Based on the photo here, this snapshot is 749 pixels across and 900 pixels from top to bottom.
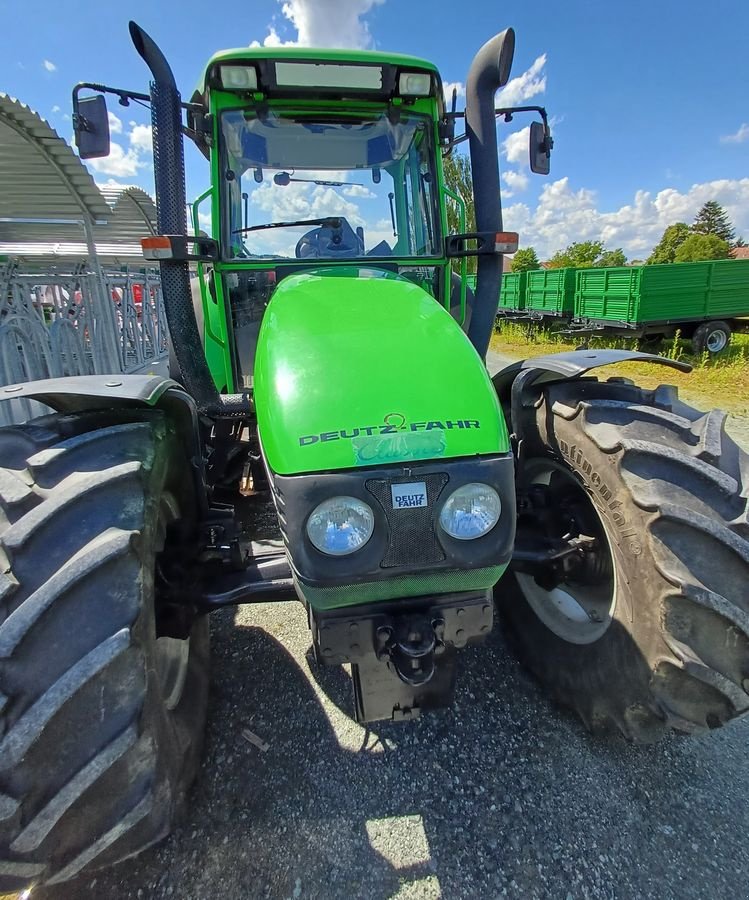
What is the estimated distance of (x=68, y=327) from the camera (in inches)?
272

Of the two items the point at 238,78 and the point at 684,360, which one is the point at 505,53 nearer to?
the point at 238,78

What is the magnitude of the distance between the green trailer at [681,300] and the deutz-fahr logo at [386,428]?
37.8 ft

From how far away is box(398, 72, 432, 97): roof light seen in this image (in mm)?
2604

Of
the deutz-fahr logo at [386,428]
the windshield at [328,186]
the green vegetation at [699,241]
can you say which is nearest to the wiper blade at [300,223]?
the windshield at [328,186]

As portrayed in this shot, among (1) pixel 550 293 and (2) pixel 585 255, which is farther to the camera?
(2) pixel 585 255

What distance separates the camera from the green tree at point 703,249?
4184cm

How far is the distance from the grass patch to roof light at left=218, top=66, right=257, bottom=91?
2.85 m

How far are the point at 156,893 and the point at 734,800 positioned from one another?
1.85m

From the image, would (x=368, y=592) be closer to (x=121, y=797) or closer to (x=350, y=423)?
(x=350, y=423)

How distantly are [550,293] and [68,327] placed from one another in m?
12.2

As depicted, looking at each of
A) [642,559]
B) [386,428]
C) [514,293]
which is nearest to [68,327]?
[386,428]

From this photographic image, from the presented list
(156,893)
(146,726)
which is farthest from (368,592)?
(156,893)

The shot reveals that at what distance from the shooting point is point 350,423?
4.95ft

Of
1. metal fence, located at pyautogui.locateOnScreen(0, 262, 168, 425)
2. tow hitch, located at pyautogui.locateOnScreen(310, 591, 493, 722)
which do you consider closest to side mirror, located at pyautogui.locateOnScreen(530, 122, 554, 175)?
tow hitch, located at pyautogui.locateOnScreen(310, 591, 493, 722)
